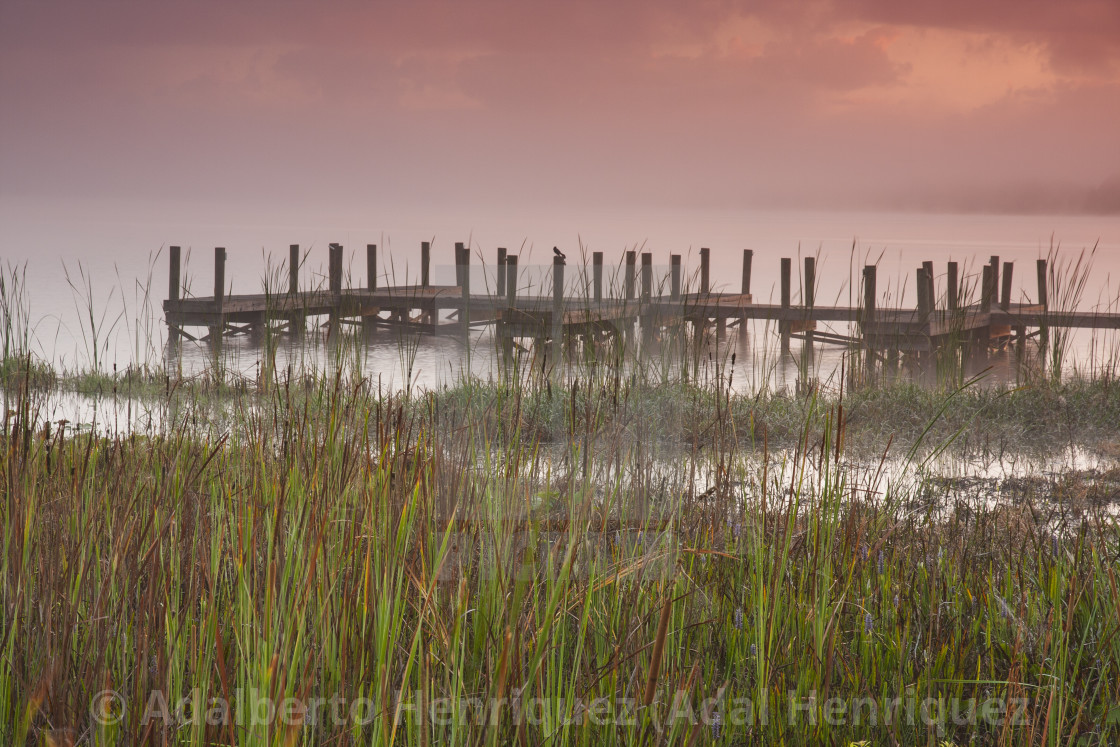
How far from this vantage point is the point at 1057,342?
23.2 ft

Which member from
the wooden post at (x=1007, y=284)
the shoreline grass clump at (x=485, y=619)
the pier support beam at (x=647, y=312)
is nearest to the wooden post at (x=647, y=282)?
the pier support beam at (x=647, y=312)

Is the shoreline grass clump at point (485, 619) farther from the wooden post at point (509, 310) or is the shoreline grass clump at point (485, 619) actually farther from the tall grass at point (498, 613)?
the wooden post at point (509, 310)

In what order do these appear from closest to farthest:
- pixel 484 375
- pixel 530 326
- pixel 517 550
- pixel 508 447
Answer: pixel 517 550
pixel 508 447
pixel 484 375
pixel 530 326

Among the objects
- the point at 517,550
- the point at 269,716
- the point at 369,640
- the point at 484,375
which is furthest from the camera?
the point at 484,375

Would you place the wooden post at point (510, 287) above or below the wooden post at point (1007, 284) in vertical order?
below

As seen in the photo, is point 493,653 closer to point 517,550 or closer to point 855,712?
point 517,550

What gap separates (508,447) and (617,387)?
0.39 m

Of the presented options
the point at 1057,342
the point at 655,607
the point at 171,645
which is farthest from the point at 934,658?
the point at 1057,342

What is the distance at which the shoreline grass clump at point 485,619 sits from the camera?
1232 mm

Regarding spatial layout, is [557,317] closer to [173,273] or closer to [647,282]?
[647,282]

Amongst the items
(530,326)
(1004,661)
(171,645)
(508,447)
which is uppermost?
(530,326)

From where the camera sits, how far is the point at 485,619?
1.52 m

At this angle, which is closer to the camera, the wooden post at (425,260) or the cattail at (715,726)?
the cattail at (715,726)

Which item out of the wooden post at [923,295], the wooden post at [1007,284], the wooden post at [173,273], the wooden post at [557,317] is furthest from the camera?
the wooden post at [1007,284]
